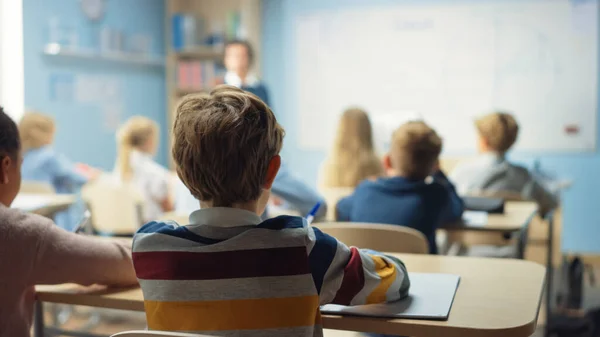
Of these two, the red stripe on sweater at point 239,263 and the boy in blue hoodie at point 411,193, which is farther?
the boy in blue hoodie at point 411,193

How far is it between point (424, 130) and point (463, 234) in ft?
3.58

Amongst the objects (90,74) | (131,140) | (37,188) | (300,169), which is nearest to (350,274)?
(37,188)

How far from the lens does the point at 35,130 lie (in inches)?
161

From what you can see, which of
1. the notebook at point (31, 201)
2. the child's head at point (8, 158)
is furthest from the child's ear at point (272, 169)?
the notebook at point (31, 201)

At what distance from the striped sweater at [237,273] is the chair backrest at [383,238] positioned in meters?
0.70

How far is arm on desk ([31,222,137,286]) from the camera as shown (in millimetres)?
1467

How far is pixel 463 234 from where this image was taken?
3568mm

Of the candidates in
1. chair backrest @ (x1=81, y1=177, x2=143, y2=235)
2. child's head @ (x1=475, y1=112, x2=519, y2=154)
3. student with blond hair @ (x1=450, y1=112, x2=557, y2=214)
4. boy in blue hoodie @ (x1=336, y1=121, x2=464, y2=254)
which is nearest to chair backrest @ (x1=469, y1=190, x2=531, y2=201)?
student with blond hair @ (x1=450, y1=112, x2=557, y2=214)

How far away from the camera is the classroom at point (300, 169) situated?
1.25 metres

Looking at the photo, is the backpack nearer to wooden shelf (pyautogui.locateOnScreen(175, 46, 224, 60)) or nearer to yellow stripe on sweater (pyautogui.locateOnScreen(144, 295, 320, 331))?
yellow stripe on sweater (pyautogui.locateOnScreen(144, 295, 320, 331))

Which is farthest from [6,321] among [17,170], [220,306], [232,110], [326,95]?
[326,95]

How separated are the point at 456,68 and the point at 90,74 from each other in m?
2.71

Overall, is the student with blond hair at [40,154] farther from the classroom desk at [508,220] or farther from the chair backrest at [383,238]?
the chair backrest at [383,238]

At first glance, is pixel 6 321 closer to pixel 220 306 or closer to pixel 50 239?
pixel 50 239
